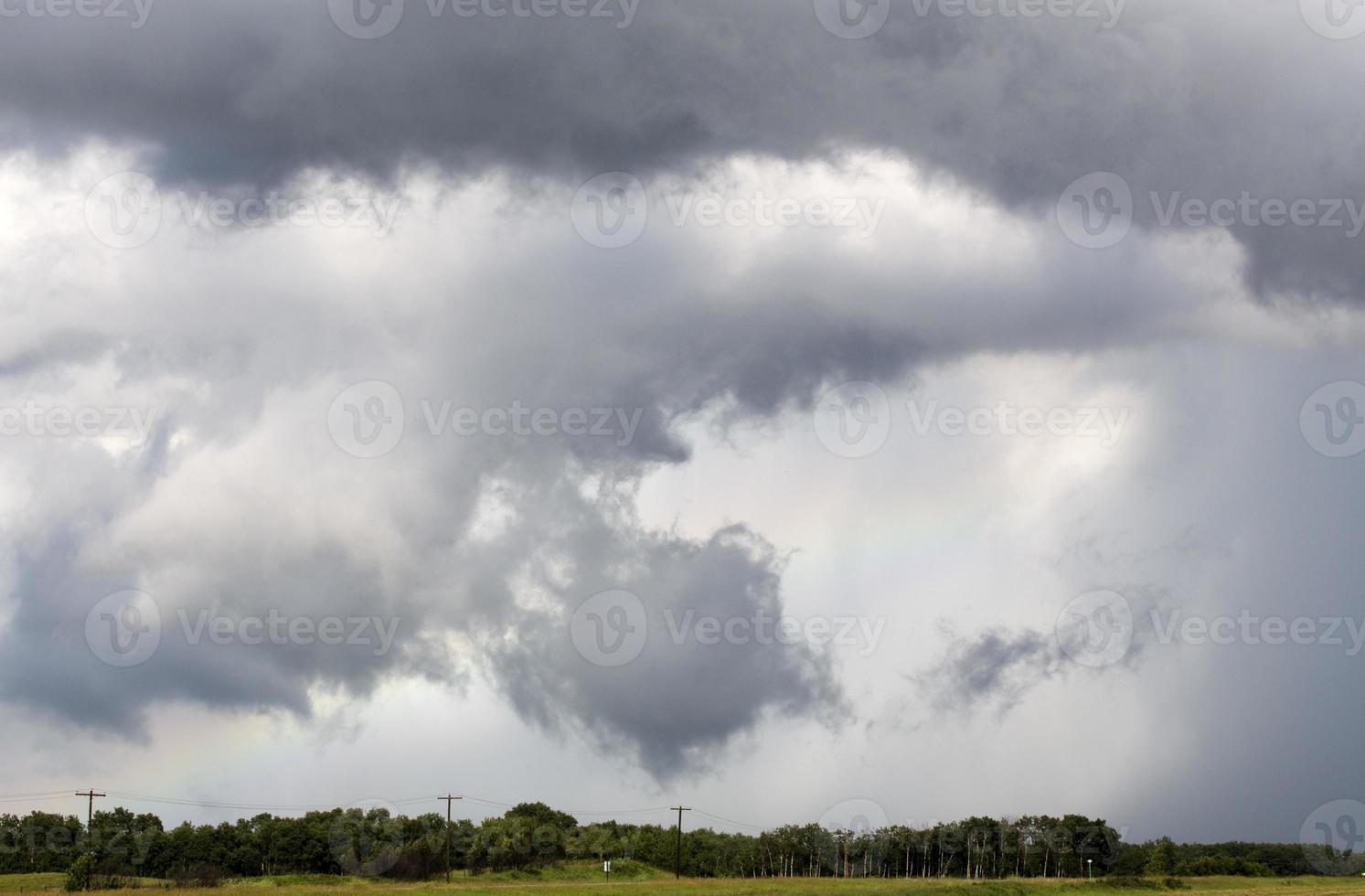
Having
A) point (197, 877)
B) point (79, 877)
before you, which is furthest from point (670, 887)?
point (79, 877)

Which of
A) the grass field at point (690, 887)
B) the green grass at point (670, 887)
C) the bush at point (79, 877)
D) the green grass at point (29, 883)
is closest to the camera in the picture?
the green grass at point (670, 887)

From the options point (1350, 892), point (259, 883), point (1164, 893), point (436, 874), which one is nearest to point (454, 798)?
point (436, 874)

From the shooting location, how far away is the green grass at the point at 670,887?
132m

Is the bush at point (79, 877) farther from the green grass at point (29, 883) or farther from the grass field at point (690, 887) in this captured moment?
the grass field at point (690, 887)

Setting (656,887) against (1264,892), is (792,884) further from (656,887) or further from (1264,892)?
(1264,892)

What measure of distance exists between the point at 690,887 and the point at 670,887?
2.34 metres

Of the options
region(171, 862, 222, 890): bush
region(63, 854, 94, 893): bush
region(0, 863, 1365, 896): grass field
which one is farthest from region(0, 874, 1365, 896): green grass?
region(171, 862, 222, 890): bush

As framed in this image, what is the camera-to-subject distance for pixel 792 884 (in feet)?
497

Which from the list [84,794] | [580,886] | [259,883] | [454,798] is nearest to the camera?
[580,886]

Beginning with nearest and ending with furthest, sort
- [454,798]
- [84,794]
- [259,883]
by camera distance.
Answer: [84,794] → [259,883] → [454,798]

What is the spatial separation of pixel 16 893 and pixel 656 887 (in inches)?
2903

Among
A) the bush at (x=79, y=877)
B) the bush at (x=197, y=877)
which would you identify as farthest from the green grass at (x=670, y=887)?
the bush at (x=197, y=877)

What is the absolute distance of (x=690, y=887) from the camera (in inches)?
5581

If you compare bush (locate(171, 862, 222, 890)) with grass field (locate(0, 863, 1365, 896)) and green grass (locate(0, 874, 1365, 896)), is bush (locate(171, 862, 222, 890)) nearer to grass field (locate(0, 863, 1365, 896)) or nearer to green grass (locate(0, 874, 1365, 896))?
green grass (locate(0, 874, 1365, 896))
